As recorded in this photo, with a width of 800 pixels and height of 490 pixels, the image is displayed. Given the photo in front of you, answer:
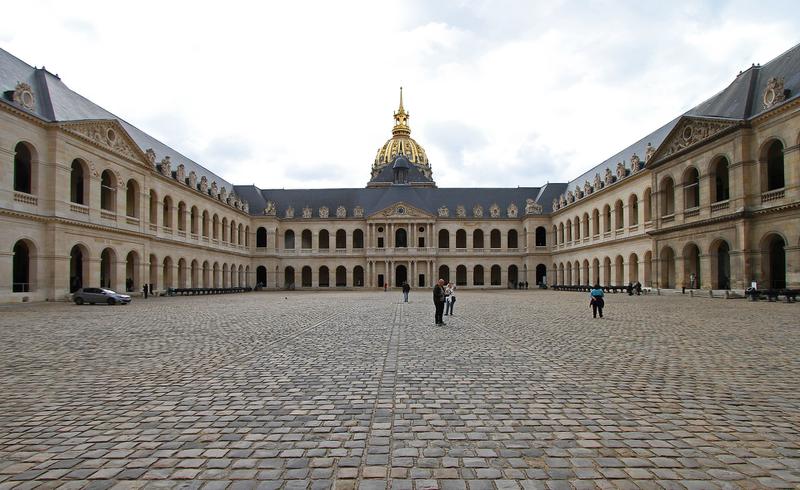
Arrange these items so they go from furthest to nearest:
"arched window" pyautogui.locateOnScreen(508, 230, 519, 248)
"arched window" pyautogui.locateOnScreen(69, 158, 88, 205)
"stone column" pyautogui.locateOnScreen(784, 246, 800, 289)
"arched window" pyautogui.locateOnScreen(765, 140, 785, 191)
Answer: "arched window" pyautogui.locateOnScreen(508, 230, 519, 248)
"arched window" pyautogui.locateOnScreen(69, 158, 88, 205)
"arched window" pyautogui.locateOnScreen(765, 140, 785, 191)
"stone column" pyautogui.locateOnScreen(784, 246, 800, 289)

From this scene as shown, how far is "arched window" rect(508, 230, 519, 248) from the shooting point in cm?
7544

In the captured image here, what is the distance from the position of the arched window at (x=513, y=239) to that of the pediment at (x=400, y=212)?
1279 centimetres

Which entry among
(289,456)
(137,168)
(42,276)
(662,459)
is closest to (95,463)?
(289,456)

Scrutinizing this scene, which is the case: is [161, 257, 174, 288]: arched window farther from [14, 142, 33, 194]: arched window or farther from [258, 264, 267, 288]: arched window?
[258, 264, 267, 288]: arched window

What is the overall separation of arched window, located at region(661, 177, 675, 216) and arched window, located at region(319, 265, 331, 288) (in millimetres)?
48612

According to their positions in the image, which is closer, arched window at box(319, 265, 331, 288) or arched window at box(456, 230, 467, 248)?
arched window at box(456, 230, 467, 248)

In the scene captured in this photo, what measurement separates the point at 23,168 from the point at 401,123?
93.8 m

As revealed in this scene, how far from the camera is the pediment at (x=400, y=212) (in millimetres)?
73188

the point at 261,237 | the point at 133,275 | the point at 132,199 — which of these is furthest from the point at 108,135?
the point at 261,237

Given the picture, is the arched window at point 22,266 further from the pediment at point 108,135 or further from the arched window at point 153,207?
the arched window at point 153,207

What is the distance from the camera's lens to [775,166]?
33.4m

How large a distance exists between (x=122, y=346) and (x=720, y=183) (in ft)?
135

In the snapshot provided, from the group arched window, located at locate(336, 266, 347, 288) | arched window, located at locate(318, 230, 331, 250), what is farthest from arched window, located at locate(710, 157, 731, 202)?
arched window, located at locate(318, 230, 331, 250)

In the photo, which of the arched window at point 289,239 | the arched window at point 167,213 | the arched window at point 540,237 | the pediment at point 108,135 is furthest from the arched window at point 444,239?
the pediment at point 108,135
